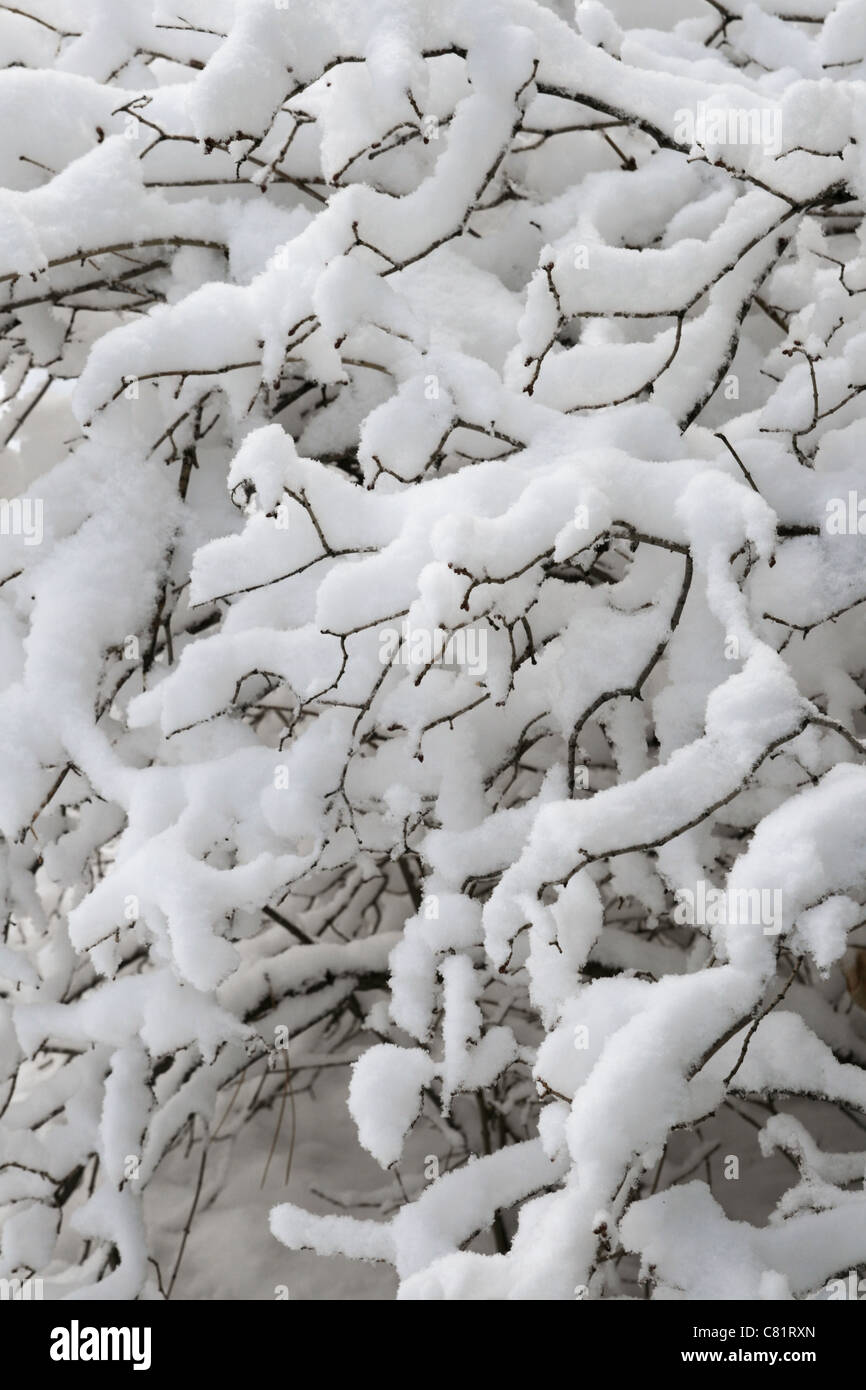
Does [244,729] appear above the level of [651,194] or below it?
below

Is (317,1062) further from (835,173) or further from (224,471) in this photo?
(835,173)

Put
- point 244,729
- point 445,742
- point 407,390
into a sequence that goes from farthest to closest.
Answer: point 244,729, point 445,742, point 407,390

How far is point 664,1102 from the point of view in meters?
1.12

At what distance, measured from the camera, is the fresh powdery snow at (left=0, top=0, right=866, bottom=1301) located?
1249mm

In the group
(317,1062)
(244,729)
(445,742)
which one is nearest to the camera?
(445,742)

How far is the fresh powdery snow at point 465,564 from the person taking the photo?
1249mm

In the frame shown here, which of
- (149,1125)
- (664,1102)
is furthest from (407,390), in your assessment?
(149,1125)

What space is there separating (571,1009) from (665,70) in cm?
150

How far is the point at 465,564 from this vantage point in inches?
47.5

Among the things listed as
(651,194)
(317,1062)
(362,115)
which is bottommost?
(317,1062)

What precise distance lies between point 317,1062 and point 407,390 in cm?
240
